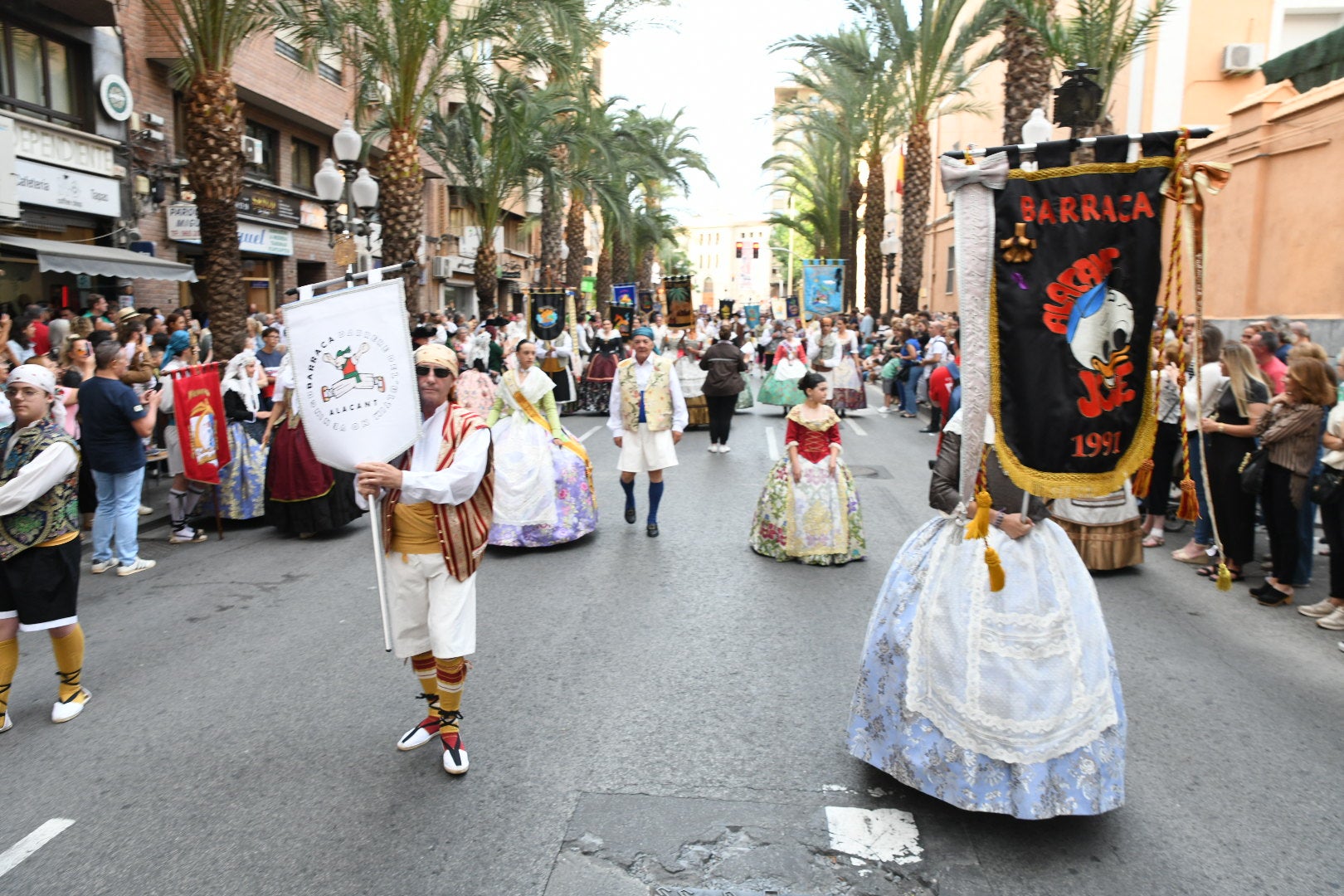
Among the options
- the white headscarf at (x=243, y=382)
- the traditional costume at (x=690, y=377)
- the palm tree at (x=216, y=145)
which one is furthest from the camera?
the traditional costume at (x=690, y=377)

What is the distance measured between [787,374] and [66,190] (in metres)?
12.8

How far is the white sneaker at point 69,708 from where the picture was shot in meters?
5.02

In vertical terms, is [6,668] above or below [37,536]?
below

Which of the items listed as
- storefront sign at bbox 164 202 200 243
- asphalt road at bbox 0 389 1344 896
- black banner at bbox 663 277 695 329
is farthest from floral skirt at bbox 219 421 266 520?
black banner at bbox 663 277 695 329

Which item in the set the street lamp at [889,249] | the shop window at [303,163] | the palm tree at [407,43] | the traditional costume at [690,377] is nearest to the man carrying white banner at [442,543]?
the traditional costume at [690,377]

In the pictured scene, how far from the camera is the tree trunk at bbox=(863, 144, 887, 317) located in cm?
3008

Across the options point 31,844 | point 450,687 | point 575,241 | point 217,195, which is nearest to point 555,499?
point 450,687

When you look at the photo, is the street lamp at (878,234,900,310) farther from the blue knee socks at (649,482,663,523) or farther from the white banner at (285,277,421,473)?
the white banner at (285,277,421,473)

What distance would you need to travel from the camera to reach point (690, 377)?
18.8 metres

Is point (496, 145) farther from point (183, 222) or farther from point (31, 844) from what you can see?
point (31, 844)

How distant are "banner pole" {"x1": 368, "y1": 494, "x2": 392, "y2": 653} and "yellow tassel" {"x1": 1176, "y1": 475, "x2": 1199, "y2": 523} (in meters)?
3.15

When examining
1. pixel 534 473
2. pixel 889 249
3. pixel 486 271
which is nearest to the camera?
pixel 534 473

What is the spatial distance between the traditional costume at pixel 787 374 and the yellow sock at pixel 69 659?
565 inches

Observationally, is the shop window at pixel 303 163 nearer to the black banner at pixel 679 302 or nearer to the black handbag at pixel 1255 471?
the black banner at pixel 679 302
